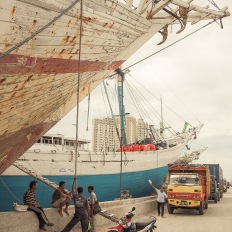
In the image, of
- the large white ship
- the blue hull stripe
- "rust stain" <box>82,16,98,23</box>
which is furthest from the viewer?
the large white ship

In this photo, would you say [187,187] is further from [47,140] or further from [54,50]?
[54,50]

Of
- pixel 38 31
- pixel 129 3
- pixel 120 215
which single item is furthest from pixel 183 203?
pixel 38 31

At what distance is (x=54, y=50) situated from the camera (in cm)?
507

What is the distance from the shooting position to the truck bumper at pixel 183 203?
12584 millimetres

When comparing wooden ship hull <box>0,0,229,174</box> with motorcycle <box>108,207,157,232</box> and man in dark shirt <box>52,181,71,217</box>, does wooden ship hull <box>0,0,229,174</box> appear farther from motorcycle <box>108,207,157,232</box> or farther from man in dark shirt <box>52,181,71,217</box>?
motorcycle <box>108,207,157,232</box>

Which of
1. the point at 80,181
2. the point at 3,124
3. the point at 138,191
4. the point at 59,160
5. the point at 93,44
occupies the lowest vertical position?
the point at 138,191

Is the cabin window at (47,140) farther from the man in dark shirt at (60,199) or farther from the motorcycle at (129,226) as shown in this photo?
the motorcycle at (129,226)

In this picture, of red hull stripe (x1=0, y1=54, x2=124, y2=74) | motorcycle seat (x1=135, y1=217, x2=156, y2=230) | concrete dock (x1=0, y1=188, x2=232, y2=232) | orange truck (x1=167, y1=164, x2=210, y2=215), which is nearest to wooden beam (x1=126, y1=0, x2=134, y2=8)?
red hull stripe (x1=0, y1=54, x2=124, y2=74)

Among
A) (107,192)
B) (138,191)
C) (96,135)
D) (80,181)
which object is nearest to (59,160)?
(80,181)

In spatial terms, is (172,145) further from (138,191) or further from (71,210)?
(71,210)

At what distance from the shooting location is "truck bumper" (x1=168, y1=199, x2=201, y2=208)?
12584 millimetres

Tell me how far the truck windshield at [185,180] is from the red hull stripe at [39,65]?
9.13 m

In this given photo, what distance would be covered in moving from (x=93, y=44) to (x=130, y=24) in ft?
4.57

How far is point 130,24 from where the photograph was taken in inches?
268
